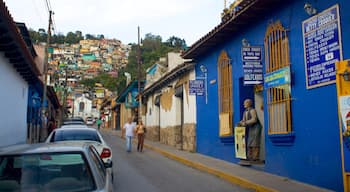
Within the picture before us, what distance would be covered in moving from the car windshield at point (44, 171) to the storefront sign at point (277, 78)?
20.8 ft

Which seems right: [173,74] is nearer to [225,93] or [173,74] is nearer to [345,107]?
[225,93]

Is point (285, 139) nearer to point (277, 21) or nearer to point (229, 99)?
point (277, 21)

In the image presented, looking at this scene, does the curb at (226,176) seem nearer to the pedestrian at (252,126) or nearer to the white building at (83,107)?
→ the pedestrian at (252,126)

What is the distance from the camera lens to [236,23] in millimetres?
11656

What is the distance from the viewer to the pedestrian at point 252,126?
11.3m

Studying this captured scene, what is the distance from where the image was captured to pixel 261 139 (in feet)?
38.8

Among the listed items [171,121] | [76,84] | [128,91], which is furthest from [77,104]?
[171,121]

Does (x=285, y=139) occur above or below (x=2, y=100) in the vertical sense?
below

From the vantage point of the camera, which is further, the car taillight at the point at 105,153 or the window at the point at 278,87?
the window at the point at 278,87

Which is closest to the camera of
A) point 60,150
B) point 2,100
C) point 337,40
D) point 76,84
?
point 60,150

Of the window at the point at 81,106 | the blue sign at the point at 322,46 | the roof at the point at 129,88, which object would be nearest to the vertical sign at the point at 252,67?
the blue sign at the point at 322,46

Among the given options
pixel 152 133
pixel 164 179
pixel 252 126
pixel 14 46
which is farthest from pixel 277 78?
pixel 152 133

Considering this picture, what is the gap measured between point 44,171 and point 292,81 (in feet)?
21.7

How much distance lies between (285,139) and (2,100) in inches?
329
